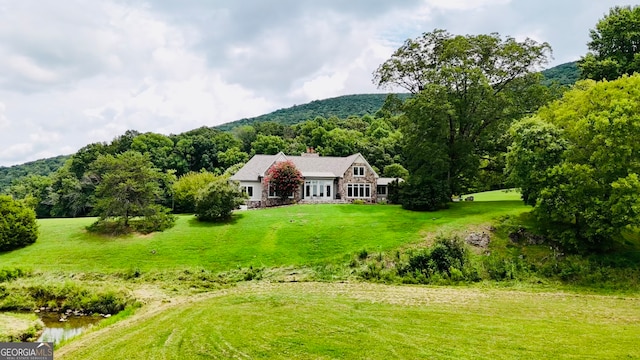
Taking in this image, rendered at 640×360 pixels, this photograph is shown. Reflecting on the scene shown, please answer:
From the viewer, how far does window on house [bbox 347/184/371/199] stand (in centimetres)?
4088

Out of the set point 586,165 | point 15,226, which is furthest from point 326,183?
point 15,226

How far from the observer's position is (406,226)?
2772 centimetres

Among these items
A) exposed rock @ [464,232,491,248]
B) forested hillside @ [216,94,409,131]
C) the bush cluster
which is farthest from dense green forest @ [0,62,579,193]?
the bush cluster

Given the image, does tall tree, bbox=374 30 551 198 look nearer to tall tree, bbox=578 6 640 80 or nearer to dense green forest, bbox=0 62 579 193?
tall tree, bbox=578 6 640 80

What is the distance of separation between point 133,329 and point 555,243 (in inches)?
883

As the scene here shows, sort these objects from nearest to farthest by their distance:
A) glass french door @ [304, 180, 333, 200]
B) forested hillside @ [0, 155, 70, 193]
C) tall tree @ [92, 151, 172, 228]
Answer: tall tree @ [92, 151, 172, 228] < glass french door @ [304, 180, 333, 200] < forested hillside @ [0, 155, 70, 193]

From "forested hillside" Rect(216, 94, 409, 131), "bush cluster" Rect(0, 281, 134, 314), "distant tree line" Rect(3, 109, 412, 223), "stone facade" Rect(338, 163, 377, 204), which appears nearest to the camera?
"bush cluster" Rect(0, 281, 134, 314)

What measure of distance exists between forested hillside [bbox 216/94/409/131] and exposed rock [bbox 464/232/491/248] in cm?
10775

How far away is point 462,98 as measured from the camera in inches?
1326

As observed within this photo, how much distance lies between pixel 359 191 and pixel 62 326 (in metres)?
29.5

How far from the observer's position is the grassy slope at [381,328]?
1062 centimetres

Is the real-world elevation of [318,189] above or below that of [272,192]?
above

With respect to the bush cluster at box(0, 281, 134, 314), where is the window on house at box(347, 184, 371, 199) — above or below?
above

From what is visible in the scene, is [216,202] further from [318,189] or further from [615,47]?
[615,47]
